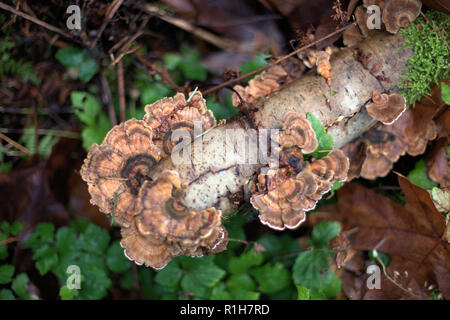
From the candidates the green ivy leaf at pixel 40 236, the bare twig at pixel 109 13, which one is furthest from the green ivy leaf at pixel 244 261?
the bare twig at pixel 109 13

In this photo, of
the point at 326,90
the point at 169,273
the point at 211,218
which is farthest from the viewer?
the point at 169,273

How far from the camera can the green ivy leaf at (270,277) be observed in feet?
9.73

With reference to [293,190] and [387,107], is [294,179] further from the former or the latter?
[387,107]

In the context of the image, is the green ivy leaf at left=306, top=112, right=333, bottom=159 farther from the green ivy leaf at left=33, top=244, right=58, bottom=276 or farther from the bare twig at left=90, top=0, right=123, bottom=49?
the green ivy leaf at left=33, top=244, right=58, bottom=276

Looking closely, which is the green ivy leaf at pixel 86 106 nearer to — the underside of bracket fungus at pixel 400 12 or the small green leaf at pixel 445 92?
the underside of bracket fungus at pixel 400 12

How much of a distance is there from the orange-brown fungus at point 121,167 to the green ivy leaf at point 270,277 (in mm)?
1453

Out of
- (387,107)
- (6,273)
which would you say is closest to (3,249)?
(6,273)

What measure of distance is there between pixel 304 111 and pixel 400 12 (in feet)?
3.09

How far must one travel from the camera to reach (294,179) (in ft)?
6.63

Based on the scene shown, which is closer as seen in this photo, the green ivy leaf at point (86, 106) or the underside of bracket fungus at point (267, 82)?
the underside of bracket fungus at point (267, 82)

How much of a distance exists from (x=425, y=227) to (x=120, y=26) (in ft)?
10.2

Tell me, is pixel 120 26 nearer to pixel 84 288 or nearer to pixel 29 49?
pixel 29 49
